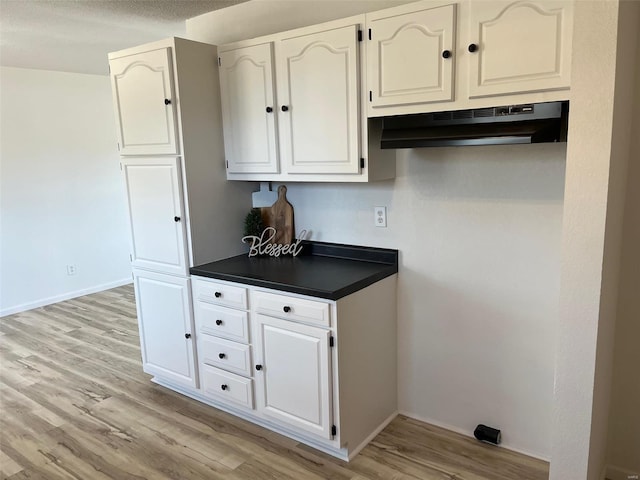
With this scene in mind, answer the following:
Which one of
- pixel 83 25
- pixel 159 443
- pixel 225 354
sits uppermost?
pixel 83 25

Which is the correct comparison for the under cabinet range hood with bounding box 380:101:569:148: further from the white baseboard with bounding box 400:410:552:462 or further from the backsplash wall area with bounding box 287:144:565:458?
the white baseboard with bounding box 400:410:552:462

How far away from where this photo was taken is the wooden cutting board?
3.12m

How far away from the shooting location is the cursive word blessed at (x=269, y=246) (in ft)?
10.1

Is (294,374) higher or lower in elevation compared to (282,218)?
lower

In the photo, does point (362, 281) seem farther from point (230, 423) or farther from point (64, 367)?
point (64, 367)

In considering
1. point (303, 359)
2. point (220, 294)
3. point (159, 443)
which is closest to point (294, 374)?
point (303, 359)

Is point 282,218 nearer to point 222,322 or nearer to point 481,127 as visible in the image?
point 222,322

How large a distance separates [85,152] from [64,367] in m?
2.61

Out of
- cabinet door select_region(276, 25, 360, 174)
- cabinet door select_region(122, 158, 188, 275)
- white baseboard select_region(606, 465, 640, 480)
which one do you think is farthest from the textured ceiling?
→ white baseboard select_region(606, 465, 640, 480)

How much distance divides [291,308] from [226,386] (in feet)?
2.51

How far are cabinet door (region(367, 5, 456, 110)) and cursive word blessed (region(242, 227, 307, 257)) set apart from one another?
1.07 metres

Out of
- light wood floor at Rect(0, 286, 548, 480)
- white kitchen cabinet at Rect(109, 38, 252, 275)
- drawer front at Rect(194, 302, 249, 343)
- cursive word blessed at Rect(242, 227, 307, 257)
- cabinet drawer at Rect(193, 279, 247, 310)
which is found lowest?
light wood floor at Rect(0, 286, 548, 480)

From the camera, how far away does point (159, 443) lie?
8.87 feet

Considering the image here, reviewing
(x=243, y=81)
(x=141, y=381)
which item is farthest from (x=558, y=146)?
(x=141, y=381)
